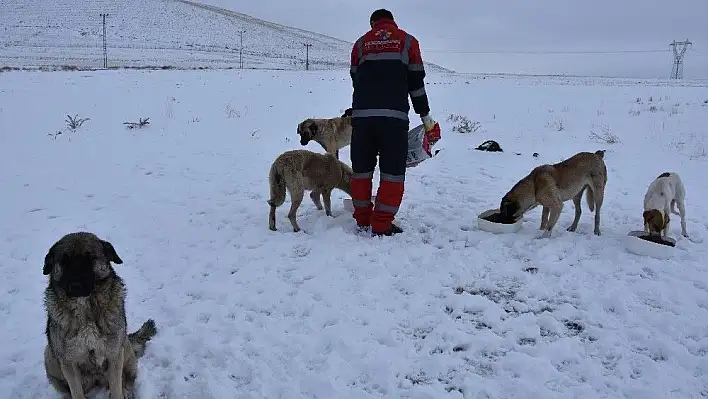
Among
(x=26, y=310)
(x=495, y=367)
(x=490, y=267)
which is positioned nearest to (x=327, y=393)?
(x=495, y=367)

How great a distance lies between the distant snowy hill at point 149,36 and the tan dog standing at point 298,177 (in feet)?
151

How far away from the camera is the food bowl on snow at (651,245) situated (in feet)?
17.8

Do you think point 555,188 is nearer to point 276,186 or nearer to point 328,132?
point 276,186

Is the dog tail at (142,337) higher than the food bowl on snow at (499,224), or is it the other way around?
the food bowl on snow at (499,224)

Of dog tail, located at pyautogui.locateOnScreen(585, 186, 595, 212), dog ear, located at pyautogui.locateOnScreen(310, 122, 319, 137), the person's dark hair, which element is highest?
the person's dark hair

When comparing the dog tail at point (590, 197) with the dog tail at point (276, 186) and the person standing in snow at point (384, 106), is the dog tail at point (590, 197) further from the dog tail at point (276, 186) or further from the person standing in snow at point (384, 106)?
the dog tail at point (276, 186)

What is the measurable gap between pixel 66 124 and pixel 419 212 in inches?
427

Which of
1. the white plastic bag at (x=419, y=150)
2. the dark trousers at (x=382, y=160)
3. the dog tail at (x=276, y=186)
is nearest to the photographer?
the dark trousers at (x=382, y=160)

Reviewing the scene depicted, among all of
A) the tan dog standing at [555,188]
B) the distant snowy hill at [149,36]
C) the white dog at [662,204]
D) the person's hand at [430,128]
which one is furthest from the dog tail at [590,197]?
the distant snowy hill at [149,36]

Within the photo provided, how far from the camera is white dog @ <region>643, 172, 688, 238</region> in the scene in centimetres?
564

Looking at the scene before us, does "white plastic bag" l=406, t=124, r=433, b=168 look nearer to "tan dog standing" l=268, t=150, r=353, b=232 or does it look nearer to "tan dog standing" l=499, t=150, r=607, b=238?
"tan dog standing" l=268, t=150, r=353, b=232

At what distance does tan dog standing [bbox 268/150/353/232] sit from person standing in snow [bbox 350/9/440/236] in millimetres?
545

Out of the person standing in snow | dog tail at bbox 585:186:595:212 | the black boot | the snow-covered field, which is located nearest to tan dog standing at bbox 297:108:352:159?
the snow-covered field

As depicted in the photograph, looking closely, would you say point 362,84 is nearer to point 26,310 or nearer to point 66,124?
point 26,310
